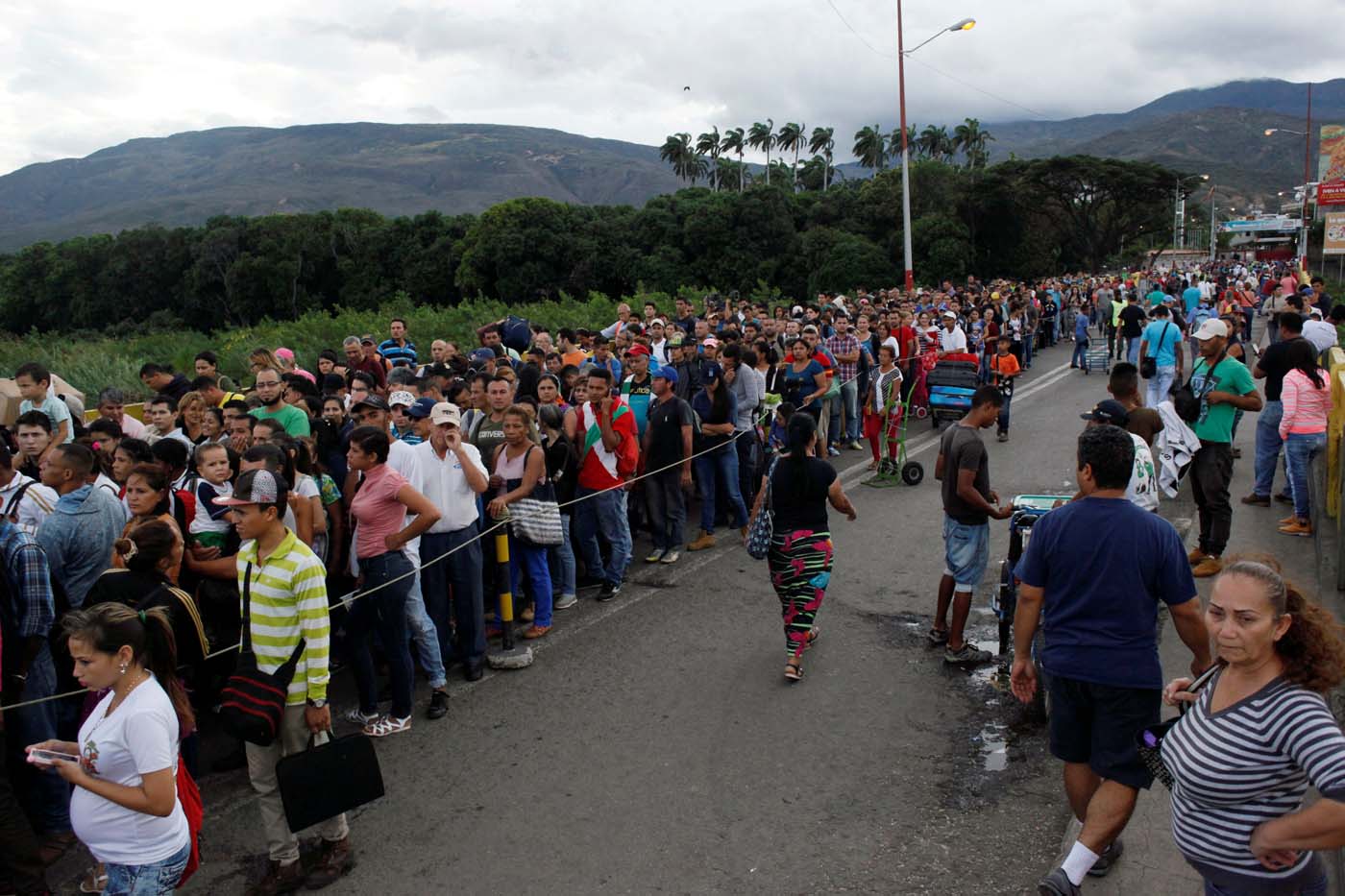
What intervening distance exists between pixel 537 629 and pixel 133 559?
125 inches

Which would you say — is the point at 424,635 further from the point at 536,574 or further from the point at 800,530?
the point at 800,530

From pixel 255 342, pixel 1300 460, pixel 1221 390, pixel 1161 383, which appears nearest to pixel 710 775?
pixel 1221 390

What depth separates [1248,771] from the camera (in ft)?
9.27

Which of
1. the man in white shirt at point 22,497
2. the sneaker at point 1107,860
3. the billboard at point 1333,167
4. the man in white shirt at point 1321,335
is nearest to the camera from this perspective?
the sneaker at point 1107,860

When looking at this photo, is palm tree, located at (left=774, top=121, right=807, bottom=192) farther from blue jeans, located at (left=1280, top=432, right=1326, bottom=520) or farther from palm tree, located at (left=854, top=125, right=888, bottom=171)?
blue jeans, located at (left=1280, top=432, right=1326, bottom=520)

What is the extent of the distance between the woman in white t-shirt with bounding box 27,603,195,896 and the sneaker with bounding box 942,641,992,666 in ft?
15.5

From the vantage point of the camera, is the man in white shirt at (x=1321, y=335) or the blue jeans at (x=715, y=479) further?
the man in white shirt at (x=1321, y=335)

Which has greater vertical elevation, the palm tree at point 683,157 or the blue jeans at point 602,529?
the palm tree at point 683,157

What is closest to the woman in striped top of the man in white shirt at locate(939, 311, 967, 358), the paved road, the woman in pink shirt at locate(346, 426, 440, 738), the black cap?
the paved road

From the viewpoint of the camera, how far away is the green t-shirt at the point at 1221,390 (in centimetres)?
767

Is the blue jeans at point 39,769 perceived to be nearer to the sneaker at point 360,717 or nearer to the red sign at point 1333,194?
the sneaker at point 360,717

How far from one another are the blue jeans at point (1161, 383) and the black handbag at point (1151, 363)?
24cm

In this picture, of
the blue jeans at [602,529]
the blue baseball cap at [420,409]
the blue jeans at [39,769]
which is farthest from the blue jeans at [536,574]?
the blue jeans at [39,769]

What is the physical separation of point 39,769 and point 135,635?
2.01m
